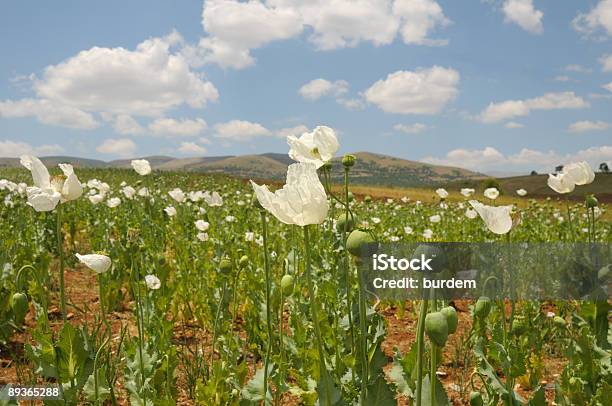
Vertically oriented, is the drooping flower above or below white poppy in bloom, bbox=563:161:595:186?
below

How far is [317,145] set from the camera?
7.59 feet

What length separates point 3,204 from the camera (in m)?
6.13

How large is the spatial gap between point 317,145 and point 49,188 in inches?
44.8

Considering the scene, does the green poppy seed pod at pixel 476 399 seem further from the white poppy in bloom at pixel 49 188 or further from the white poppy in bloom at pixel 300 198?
the white poppy in bloom at pixel 49 188

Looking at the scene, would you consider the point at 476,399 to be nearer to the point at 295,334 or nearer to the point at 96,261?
the point at 295,334

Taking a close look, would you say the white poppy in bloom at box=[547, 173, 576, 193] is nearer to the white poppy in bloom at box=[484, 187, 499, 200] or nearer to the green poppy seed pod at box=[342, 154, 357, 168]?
the white poppy in bloom at box=[484, 187, 499, 200]

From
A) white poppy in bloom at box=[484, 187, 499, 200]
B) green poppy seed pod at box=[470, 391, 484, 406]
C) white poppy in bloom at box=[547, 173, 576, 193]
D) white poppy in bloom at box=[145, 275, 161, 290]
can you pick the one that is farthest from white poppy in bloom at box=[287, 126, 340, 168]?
white poppy in bloom at box=[484, 187, 499, 200]

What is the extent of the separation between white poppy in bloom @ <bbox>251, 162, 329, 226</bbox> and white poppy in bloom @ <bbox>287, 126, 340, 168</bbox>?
86 cm

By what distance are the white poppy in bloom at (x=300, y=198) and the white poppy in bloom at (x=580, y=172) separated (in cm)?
294

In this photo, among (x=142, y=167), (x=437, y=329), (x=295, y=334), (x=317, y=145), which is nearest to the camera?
(x=437, y=329)

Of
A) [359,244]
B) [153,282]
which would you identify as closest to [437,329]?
[359,244]

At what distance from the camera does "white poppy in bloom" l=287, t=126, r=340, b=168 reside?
90.3 inches

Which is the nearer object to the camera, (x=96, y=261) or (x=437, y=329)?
(x=437, y=329)

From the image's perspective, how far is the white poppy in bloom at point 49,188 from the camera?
1976 millimetres
